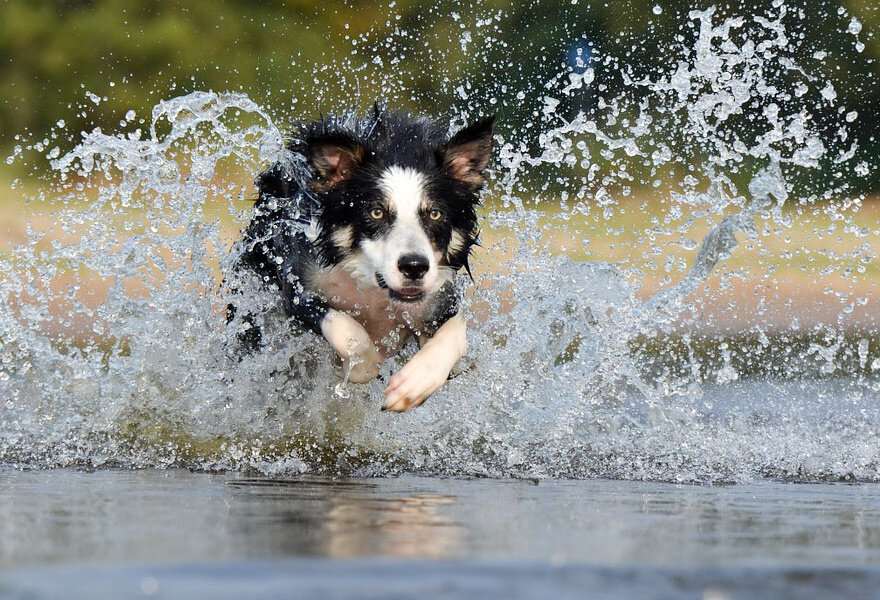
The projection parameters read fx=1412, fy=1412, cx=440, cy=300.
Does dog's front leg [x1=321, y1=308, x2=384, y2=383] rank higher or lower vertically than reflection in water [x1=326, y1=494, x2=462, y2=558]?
higher

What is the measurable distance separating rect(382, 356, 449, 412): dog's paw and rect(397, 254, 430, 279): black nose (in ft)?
1.04

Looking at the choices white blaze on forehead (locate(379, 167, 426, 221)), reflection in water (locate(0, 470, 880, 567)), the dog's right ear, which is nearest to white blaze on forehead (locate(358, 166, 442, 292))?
white blaze on forehead (locate(379, 167, 426, 221))

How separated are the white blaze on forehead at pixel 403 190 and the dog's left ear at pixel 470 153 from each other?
20 cm

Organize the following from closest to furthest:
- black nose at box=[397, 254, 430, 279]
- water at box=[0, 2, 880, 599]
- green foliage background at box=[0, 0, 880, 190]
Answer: water at box=[0, 2, 880, 599], black nose at box=[397, 254, 430, 279], green foliage background at box=[0, 0, 880, 190]

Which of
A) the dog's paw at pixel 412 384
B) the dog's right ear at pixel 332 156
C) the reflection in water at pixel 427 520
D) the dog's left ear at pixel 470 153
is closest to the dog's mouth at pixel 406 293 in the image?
the dog's paw at pixel 412 384

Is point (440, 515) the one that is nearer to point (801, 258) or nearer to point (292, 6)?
point (801, 258)

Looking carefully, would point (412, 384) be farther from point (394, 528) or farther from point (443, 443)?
point (394, 528)

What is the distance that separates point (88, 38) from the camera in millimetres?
20875

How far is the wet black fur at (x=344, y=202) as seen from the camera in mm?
5520

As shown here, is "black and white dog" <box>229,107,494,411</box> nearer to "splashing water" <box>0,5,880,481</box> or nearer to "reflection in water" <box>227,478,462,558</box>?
"splashing water" <box>0,5,880,481</box>

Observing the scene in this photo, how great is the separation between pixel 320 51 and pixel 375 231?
1495 centimetres

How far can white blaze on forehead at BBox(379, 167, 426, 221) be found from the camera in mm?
5375

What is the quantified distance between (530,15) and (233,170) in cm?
457

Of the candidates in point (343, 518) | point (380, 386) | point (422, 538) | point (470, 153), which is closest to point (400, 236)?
point (470, 153)
